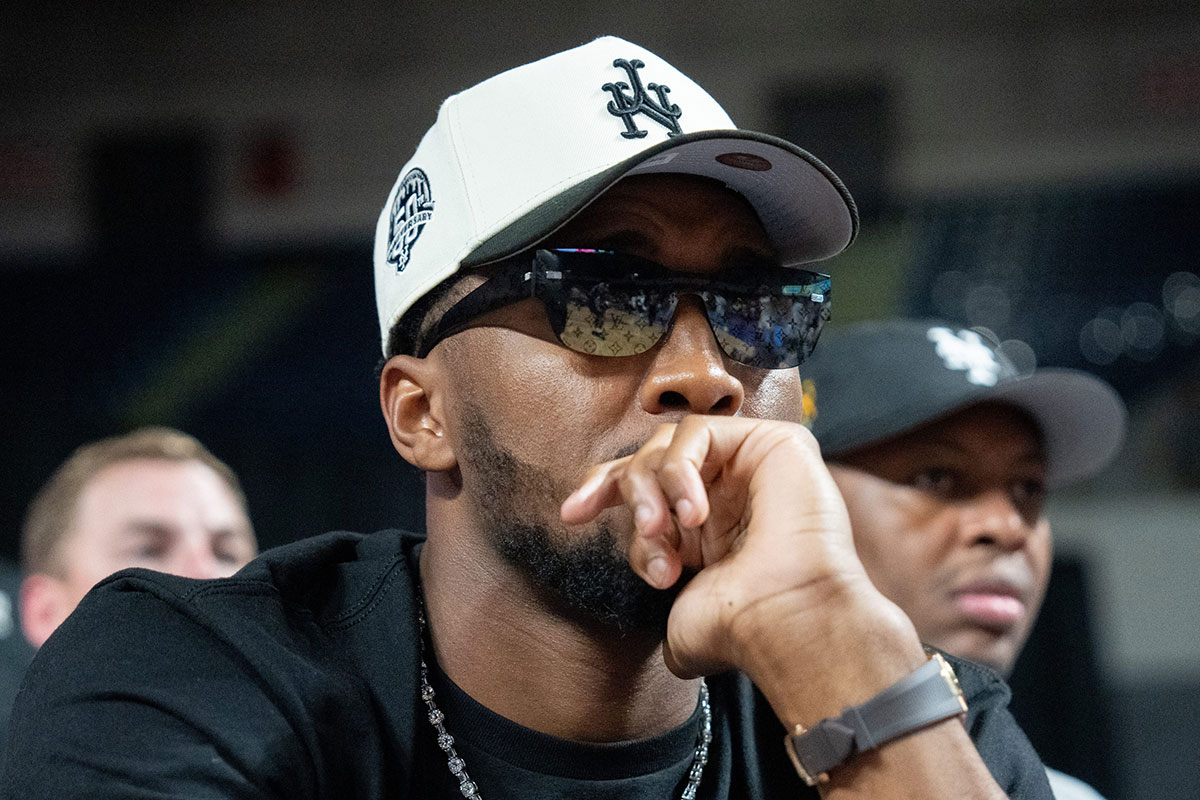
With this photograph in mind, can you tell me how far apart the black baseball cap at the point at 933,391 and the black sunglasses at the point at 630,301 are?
30.4 inches

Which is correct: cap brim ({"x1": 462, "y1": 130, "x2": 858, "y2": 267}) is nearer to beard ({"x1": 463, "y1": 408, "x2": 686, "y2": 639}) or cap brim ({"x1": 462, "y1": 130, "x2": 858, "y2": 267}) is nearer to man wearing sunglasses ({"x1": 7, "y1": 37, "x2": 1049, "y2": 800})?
man wearing sunglasses ({"x1": 7, "y1": 37, "x2": 1049, "y2": 800})

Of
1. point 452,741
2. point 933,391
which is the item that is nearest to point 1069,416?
point 933,391

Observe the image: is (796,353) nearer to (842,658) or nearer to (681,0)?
(842,658)

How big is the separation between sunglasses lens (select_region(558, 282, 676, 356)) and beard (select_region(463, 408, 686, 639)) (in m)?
0.19

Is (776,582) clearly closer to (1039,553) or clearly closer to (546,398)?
(546,398)

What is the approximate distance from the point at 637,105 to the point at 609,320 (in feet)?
1.24

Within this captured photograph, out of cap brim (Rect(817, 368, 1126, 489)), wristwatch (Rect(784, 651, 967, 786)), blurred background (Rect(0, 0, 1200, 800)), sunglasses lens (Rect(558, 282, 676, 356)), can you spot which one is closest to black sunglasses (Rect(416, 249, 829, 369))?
sunglasses lens (Rect(558, 282, 676, 356))

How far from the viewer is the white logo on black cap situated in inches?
76.0

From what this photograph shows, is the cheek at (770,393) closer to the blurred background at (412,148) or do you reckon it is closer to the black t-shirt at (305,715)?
the black t-shirt at (305,715)

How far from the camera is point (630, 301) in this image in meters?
→ 1.72

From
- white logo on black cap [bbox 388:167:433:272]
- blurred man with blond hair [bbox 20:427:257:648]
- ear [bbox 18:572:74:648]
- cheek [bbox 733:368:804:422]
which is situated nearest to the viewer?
cheek [bbox 733:368:804:422]

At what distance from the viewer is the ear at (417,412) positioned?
6.23 feet

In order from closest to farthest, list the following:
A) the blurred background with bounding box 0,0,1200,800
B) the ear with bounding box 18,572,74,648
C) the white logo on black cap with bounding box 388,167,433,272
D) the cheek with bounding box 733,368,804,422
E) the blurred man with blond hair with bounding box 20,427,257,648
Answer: the cheek with bounding box 733,368,804,422
the white logo on black cap with bounding box 388,167,433,272
the blurred man with blond hair with bounding box 20,427,257,648
the ear with bounding box 18,572,74,648
the blurred background with bounding box 0,0,1200,800

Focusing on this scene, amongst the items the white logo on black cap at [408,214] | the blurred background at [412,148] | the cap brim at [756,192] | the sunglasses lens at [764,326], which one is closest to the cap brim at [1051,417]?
the cap brim at [756,192]
